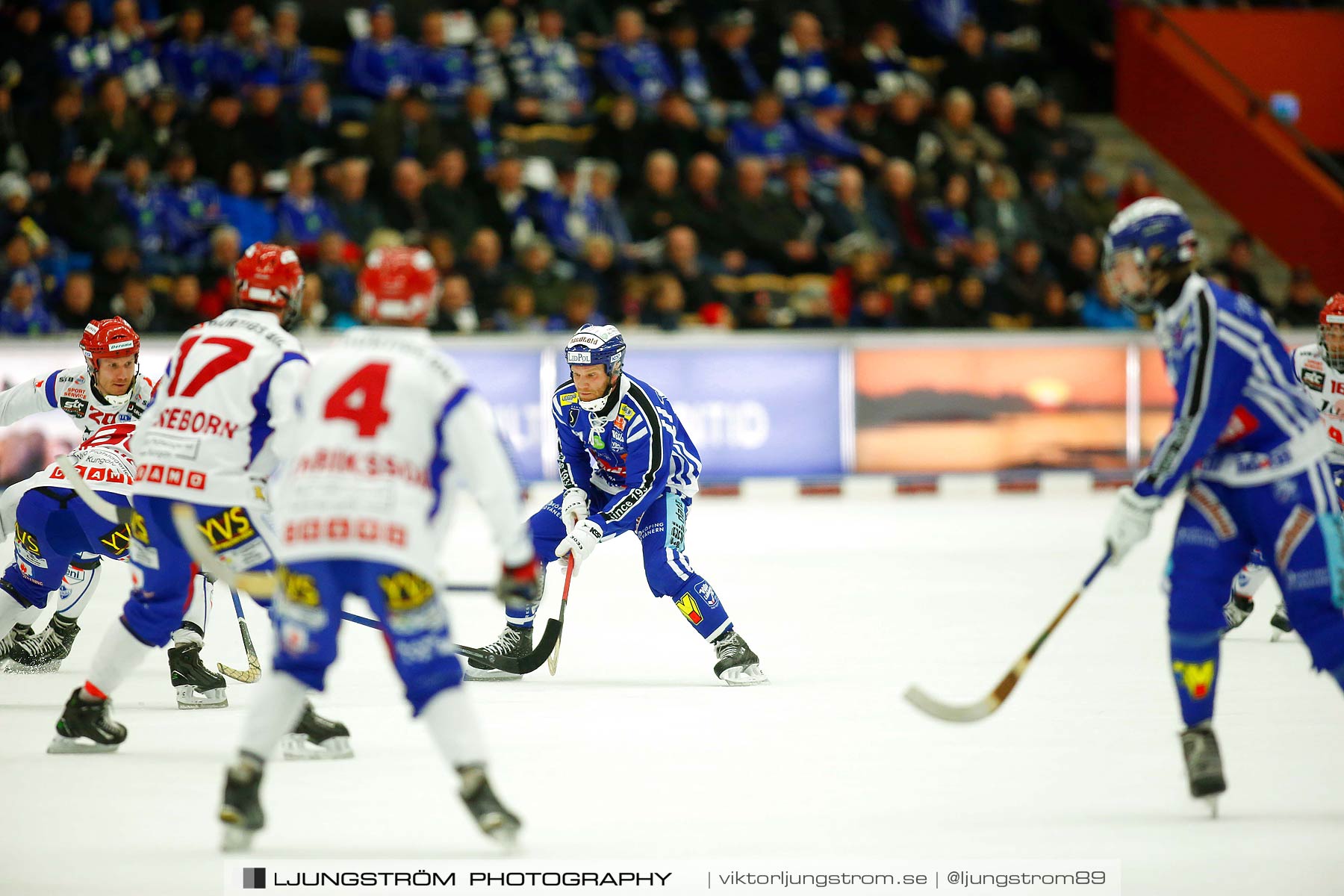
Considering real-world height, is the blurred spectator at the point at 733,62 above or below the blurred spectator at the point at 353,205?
above

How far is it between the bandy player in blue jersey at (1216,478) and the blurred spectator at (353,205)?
10590mm

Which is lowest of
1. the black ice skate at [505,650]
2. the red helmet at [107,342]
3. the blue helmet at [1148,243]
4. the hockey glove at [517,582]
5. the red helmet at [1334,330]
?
the black ice skate at [505,650]

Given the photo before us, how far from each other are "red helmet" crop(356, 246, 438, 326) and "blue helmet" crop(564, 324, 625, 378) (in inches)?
92.5

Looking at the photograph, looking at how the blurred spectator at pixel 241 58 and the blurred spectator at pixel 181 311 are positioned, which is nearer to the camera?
the blurred spectator at pixel 181 311

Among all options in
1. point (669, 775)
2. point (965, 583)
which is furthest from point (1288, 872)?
point (965, 583)

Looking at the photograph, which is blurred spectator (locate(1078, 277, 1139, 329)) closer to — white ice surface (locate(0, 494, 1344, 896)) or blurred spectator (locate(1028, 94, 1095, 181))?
blurred spectator (locate(1028, 94, 1095, 181))

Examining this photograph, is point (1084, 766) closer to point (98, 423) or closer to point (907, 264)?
point (98, 423)

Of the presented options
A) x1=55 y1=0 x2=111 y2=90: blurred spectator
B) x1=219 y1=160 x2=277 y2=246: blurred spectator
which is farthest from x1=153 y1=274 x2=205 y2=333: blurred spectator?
x1=55 y1=0 x2=111 y2=90: blurred spectator

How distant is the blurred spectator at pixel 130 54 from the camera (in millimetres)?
15211

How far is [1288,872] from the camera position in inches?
161

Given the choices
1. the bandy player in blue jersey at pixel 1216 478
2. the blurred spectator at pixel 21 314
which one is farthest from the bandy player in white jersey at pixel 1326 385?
the blurred spectator at pixel 21 314

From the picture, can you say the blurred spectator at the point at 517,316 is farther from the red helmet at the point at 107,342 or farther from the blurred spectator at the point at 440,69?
the red helmet at the point at 107,342

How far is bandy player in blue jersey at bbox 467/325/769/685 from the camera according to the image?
6906mm

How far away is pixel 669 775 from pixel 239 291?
7.13 feet
